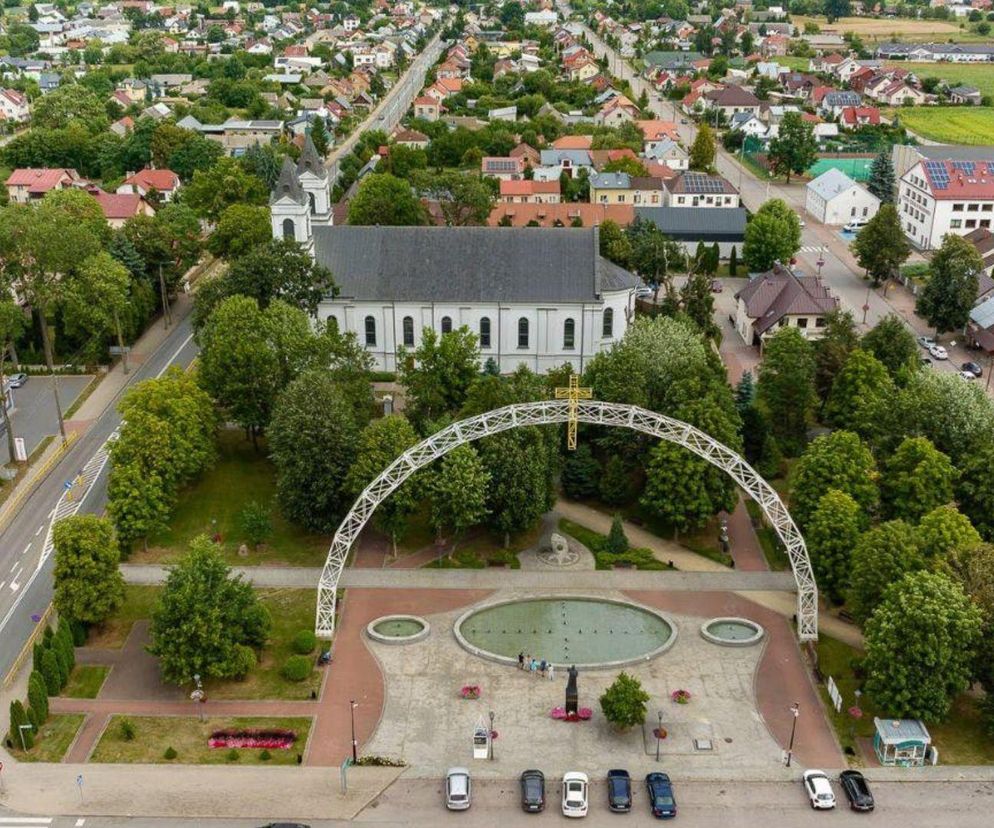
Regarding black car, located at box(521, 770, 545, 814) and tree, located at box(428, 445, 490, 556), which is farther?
tree, located at box(428, 445, 490, 556)

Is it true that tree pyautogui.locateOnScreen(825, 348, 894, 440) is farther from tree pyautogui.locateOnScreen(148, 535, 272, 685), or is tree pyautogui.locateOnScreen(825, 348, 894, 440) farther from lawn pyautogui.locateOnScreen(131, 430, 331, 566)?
tree pyautogui.locateOnScreen(148, 535, 272, 685)

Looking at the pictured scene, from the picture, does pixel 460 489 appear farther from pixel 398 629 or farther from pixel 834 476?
pixel 834 476

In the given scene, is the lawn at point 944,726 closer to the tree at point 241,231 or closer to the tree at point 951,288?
the tree at point 951,288

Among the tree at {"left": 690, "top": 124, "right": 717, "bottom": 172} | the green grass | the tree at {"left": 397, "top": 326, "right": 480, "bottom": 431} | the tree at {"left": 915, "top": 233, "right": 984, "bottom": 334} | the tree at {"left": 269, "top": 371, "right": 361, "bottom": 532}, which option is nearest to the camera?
the green grass

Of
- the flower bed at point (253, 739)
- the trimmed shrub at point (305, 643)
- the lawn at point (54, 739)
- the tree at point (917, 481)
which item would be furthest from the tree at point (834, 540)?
the lawn at point (54, 739)

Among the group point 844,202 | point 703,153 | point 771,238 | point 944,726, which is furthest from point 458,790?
point 703,153

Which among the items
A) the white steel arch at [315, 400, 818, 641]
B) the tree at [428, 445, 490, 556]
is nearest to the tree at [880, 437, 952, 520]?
the white steel arch at [315, 400, 818, 641]
